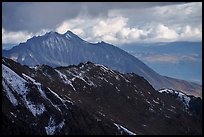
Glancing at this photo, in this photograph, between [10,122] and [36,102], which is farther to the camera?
[36,102]

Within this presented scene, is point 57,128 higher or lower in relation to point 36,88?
lower

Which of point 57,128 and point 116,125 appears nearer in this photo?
point 57,128

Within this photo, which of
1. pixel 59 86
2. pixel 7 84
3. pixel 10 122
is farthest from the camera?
pixel 59 86

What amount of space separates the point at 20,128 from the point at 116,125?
4881 centimetres

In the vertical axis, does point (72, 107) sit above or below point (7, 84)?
below

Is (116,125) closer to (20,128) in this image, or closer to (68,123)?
(68,123)

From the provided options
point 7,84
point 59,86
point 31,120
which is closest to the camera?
point 31,120

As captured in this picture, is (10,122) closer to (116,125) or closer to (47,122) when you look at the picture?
(47,122)

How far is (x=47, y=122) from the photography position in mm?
142750

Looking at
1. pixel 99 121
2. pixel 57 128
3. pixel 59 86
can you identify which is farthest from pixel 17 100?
pixel 59 86

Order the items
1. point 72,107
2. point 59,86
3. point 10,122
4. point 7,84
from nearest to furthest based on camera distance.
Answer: point 10,122 → point 7,84 → point 72,107 → point 59,86

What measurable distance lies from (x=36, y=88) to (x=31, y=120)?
68.3 feet

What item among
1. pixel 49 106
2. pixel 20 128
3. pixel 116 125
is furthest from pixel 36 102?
pixel 116 125

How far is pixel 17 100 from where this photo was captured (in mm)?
144125
